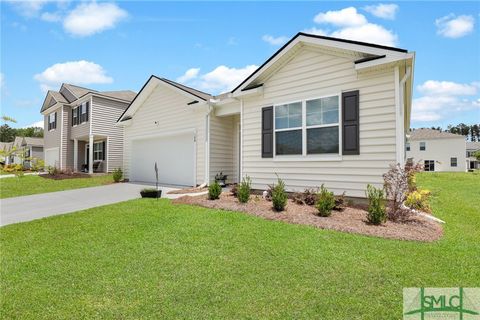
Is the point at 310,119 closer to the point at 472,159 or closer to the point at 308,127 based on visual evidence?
the point at 308,127

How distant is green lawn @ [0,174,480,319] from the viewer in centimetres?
307

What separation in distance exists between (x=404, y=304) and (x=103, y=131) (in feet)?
72.9

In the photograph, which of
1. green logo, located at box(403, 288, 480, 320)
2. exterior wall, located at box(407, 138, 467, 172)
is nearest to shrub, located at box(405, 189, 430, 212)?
green logo, located at box(403, 288, 480, 320)

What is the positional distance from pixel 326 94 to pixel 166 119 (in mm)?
8525

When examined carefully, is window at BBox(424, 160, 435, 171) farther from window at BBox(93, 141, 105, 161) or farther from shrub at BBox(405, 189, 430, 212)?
window at BBox(93, 141, 105, 161)

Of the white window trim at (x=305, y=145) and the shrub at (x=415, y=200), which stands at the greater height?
the white window trim at (x=305, y=145)

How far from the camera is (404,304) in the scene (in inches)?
122

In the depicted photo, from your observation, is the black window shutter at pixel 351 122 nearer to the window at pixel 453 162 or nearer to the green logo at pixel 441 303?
the green logo at pixel 441 303

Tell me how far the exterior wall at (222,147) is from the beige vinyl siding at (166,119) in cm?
44

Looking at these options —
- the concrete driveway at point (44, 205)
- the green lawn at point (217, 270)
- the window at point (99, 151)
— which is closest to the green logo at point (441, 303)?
the green lawn at point (217, 270)

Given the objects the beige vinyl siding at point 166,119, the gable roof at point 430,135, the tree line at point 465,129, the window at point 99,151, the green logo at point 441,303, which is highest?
the tree line at point 465,129

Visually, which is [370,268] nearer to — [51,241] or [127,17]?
[51,241]

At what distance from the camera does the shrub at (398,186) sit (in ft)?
20.8

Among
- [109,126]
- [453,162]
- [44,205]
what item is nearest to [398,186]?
[44,205]
